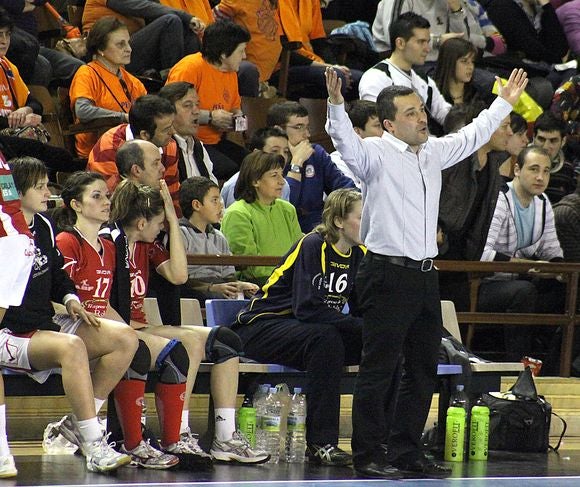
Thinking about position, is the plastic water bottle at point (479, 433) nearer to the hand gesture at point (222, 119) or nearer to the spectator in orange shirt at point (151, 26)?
the hand gesture at point (222, 119)

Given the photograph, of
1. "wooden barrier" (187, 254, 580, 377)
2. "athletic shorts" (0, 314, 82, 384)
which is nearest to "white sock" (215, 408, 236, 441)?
"athletic shorts" (0, 314, 82, 384)

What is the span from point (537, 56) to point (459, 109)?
3032 millimetres

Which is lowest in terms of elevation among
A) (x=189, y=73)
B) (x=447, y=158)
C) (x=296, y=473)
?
(x=296, y=473)

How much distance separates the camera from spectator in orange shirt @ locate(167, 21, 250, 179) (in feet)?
31.6

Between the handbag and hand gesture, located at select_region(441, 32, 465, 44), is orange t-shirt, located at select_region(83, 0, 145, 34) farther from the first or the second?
the handbag

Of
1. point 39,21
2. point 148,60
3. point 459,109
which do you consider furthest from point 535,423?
point 39,21

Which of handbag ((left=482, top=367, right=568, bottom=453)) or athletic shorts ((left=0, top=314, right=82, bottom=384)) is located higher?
athletic shorts ((left=0, top=314, right=82, bottom=384))

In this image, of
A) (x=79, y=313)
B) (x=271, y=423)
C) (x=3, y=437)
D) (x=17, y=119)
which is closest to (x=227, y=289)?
(x=271, y=423)

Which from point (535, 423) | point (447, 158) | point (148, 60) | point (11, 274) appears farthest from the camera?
point (148, 60)

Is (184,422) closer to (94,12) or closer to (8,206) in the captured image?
(8,206)

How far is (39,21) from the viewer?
10.6 m

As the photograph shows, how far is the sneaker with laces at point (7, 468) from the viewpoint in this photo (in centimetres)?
599

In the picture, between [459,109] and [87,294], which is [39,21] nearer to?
[459,109]

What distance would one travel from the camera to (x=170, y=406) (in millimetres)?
6547
